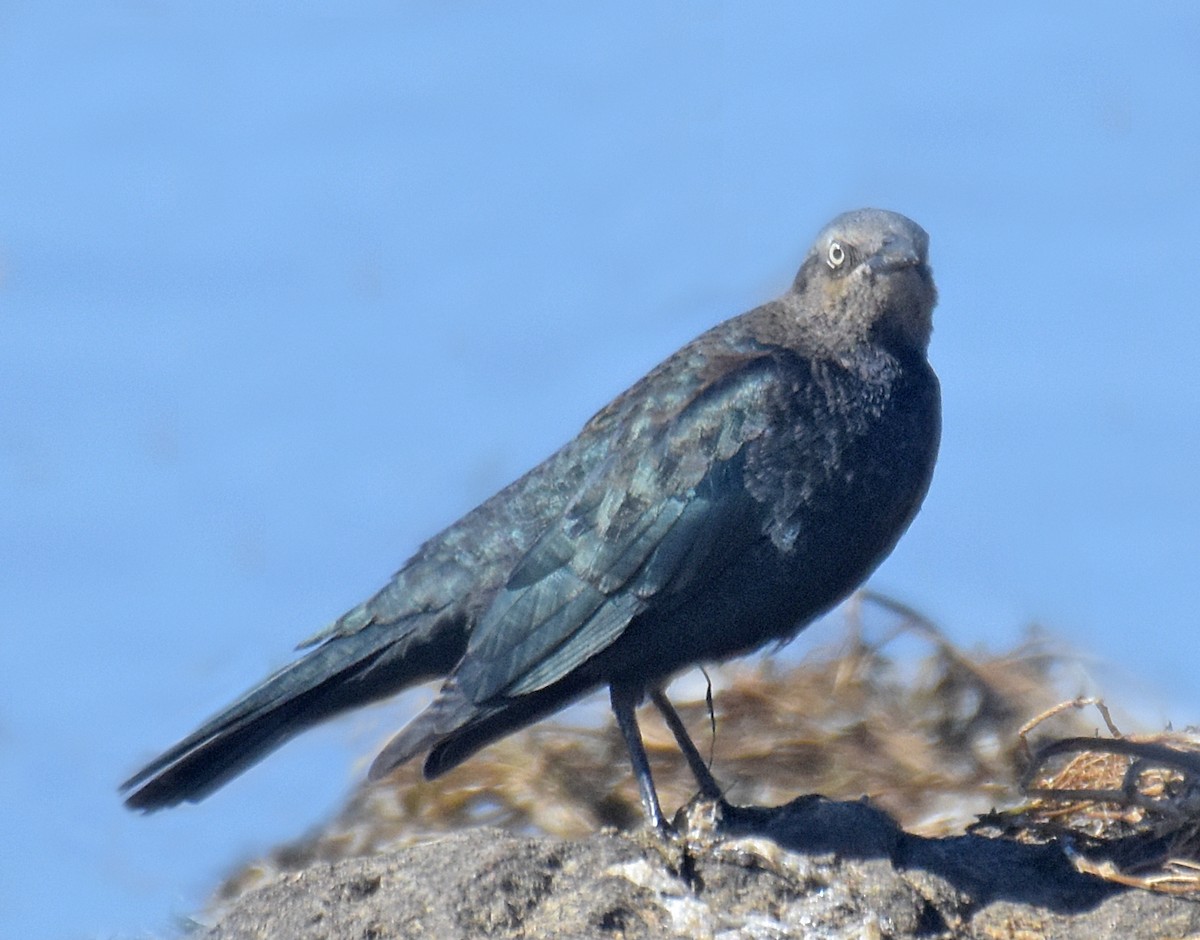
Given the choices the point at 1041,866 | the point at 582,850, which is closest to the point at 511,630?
the point at 582,850

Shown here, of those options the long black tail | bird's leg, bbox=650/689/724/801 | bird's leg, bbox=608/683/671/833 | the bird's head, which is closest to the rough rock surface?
bird's leg, bbox=608/683/671/833

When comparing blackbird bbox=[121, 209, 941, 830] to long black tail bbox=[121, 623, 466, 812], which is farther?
long black tail bbox=[121, 623, 466, 812]

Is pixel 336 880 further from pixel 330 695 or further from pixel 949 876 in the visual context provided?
pixel 949 876

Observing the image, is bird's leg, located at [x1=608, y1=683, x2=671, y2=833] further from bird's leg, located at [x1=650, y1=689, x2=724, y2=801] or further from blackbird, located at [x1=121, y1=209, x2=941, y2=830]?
bird's leg, located at [x1=650, y1=689, x2=724, y2=801]

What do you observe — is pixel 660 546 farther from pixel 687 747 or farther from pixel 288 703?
pixel 288 703

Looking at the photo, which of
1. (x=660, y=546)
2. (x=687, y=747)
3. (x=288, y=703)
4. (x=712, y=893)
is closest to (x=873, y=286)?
(x=660, y=546)

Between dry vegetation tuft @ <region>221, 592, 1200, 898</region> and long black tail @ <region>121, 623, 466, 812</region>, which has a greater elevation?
long black tail @ <region>121, 623, 466, 812</region>
